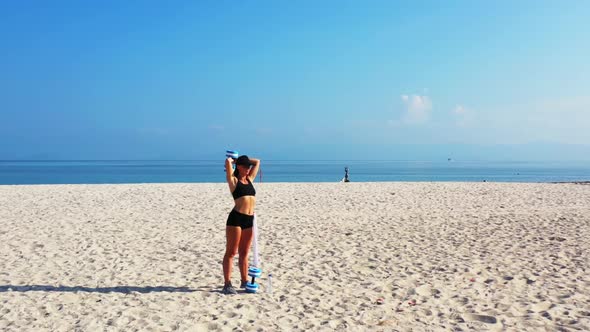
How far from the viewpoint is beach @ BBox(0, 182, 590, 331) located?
5.09 m

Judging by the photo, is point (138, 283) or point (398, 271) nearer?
point (138, 283)

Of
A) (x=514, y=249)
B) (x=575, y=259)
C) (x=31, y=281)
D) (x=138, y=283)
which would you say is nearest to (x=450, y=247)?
(x=514, y=249)

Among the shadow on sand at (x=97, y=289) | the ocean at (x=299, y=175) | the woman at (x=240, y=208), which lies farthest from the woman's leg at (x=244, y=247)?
the ocean at (x=299, y=175)

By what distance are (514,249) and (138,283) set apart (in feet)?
21.7

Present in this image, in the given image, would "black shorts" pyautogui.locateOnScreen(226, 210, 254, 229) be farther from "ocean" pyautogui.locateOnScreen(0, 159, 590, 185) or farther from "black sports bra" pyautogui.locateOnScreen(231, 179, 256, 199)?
"ocean" pyautogui.locateOnScreen(0, 159, 590, 185)

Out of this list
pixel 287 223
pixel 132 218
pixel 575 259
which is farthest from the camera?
pixel 132 218

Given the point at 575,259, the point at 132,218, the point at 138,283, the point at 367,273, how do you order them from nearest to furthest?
the point at 138,283 < the point at 367,273 < the point at 575,259 < the point at 132,218

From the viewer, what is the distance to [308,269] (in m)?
7.21

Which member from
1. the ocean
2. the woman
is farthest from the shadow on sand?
the ocean

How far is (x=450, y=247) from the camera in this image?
8.78 metres

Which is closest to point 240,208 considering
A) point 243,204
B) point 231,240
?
point 243,204

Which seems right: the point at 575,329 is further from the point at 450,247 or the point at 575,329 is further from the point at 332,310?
the point at 450,247

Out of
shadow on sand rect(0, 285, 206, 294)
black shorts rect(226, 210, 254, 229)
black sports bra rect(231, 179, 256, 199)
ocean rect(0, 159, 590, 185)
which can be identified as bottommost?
ocean rect(0, 159, 590, 185)

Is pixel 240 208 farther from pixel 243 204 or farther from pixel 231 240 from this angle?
pixel 231 240
